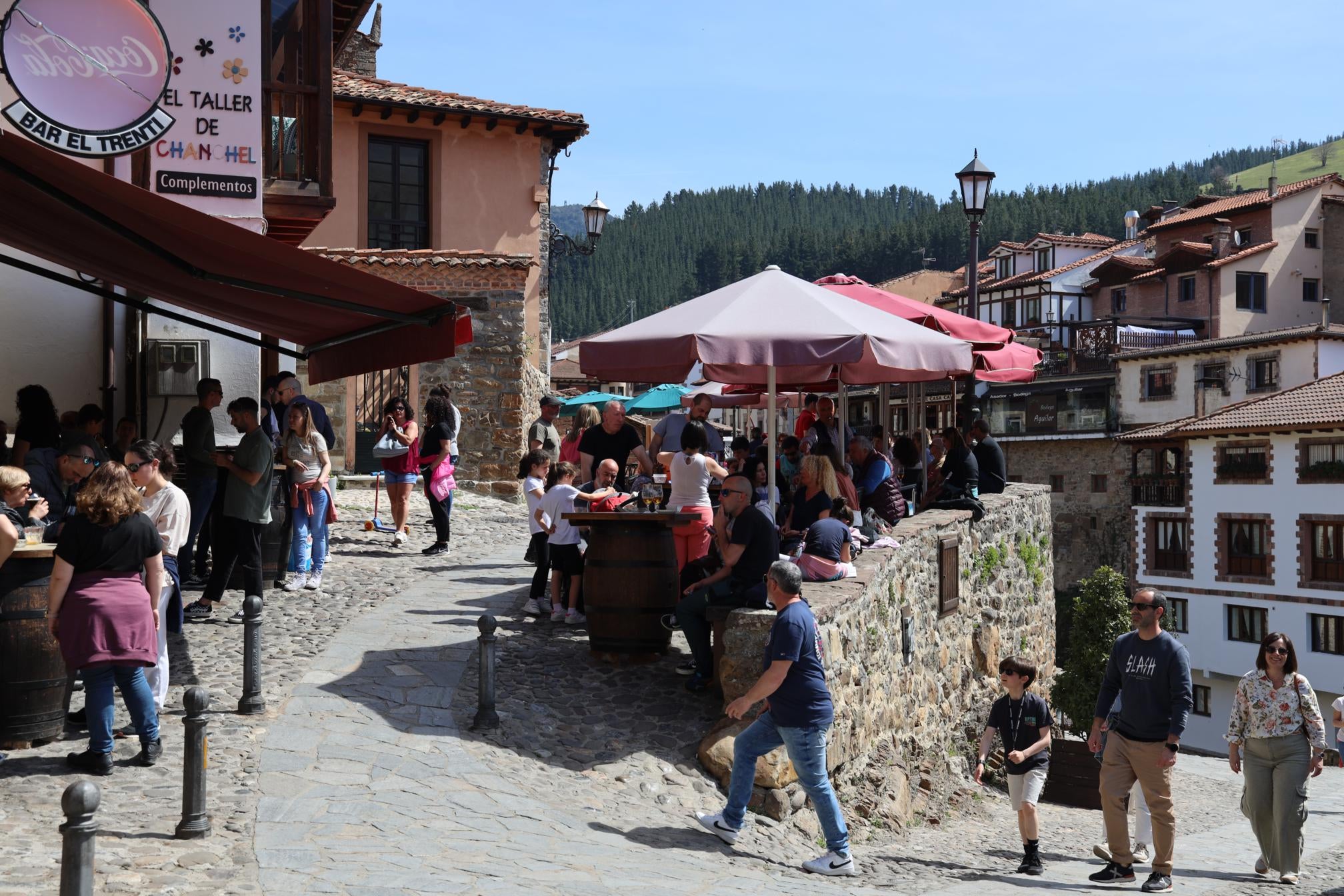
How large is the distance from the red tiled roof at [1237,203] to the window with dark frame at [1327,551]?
19.8 meters

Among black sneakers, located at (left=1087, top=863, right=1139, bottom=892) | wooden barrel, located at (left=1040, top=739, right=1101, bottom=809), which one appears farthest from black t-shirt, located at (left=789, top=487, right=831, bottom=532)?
wooden barrel, located at (left=1040, top=739, right=1101, bottom=809)

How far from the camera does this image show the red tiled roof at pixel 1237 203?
5006cm

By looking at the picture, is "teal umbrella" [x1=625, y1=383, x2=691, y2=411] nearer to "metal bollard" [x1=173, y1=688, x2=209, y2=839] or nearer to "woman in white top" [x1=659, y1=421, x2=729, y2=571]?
"woman in white top" [x1=659, y1=421, x2=729, y2=571]

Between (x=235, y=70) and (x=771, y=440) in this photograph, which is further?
(x=235, y=70)

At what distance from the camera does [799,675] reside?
22.1 feet

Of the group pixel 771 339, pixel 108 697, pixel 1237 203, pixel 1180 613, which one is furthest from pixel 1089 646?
pixel 1237 203

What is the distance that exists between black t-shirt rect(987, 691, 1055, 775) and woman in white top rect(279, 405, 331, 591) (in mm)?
5881

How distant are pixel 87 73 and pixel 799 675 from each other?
21.3 ft

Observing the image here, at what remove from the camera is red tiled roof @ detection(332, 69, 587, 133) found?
71.4 feet

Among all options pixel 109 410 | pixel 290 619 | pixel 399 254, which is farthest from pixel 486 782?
pixel 399 254

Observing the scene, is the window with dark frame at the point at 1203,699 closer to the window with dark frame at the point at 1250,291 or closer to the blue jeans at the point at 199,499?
the window with dark frame at the point at 1250,291

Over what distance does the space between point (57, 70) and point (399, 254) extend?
11.6 m

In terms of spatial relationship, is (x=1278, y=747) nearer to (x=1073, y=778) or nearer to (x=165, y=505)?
(x=1073, y=778)

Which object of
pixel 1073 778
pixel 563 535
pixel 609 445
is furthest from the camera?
pixel 1073 778
